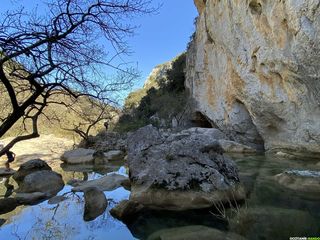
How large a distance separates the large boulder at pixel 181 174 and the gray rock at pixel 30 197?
9.03 ft

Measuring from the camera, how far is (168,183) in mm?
7496

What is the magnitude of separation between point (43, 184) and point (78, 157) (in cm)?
747

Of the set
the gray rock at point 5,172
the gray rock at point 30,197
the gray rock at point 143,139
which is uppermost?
the gray rock at point 143,139

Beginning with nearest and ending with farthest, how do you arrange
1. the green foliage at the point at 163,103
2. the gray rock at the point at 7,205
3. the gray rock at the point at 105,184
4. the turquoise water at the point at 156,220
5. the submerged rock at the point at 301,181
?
the turquoise water at the point at 156,220 < the submerged rock at the point at 301,181 < the gray rock at the point at 7,205 < the gray rock at the point at 105,184 < the green foliage at the point at 163,103

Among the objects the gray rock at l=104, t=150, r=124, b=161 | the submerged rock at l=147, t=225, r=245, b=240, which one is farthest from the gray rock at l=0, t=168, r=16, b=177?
the submerged rock at l=147, t=225, r=245, b=240

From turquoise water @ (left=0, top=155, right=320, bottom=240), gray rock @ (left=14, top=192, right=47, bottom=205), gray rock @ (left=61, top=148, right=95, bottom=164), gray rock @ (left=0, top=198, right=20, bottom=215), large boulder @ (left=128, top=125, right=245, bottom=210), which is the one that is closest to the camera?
turquoise water @ (left=0, top=155, right=320, bottom=240)

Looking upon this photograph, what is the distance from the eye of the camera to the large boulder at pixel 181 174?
288 inches

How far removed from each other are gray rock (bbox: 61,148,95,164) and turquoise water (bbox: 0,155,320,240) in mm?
8310

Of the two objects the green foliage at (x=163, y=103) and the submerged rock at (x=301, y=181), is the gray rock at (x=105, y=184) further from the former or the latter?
the green foliage at (x=163, y=103)

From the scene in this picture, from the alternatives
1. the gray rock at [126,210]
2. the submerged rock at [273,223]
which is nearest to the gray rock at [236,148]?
the submerged rock at [273,223]

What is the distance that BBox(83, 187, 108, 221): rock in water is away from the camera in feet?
24.6

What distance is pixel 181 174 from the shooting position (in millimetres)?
7684

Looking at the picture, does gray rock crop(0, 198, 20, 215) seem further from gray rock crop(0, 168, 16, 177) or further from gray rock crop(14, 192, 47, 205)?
gray rock crop(0, 168, 16, 177)

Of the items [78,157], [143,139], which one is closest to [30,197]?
[143,139]
